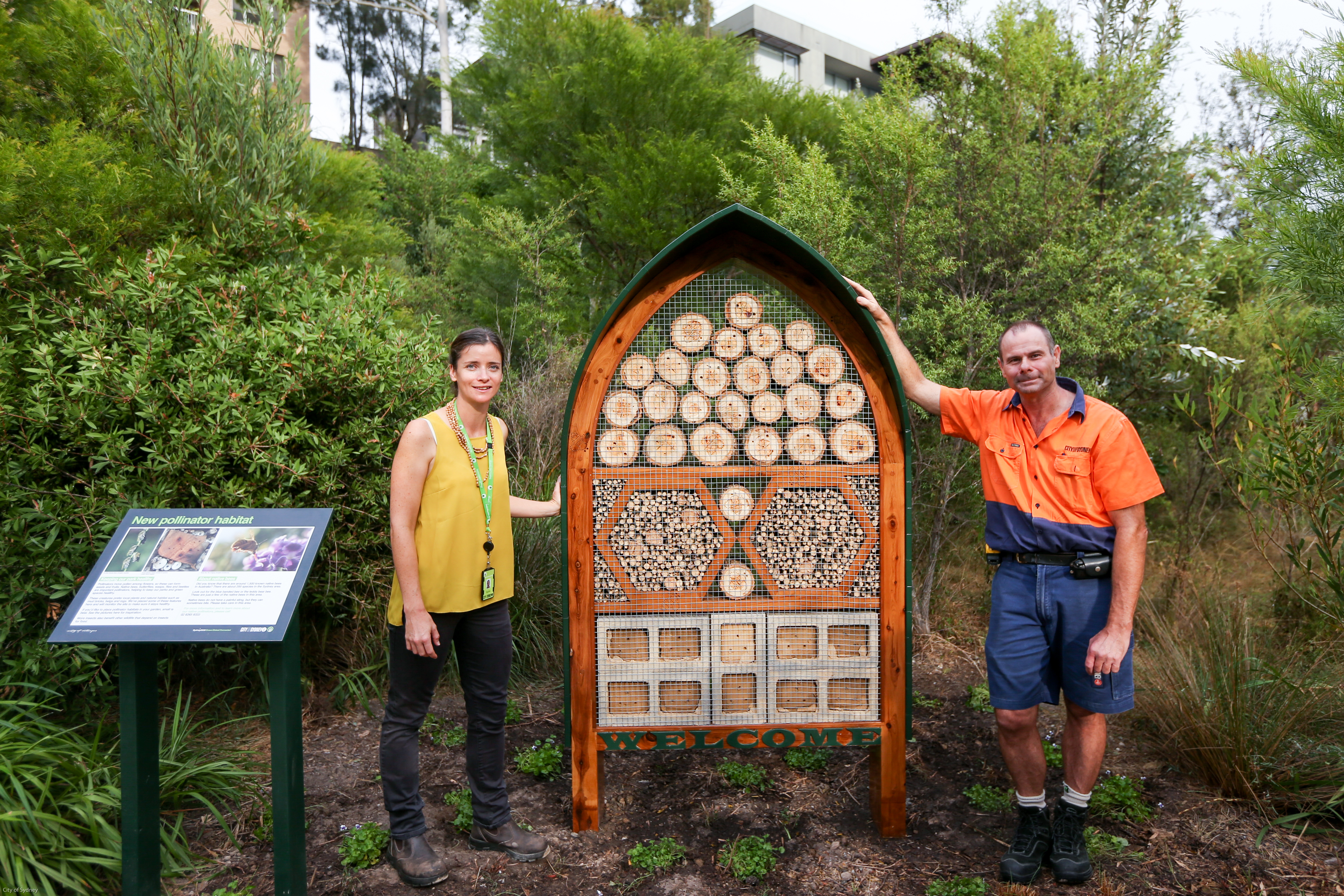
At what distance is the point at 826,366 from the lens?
3.21m

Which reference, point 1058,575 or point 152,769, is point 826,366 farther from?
point 152,769

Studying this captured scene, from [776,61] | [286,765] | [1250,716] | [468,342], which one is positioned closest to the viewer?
[286,765]

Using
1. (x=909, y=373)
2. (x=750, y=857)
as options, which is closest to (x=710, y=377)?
(x=909, y=373)

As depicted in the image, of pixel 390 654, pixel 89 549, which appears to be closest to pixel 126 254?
pixel 89 549

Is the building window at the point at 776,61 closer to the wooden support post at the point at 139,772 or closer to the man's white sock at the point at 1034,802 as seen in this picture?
the man's white sock at the point at 1034,802

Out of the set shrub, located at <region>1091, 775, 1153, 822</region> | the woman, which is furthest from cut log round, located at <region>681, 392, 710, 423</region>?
shrub, located at <region>1091, 775, 1153, 822</region>

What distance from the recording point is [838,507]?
3.20m

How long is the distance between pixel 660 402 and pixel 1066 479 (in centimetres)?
156

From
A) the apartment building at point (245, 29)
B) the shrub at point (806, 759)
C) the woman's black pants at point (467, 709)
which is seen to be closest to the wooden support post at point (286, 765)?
the woman's black pants at point (467, 709)

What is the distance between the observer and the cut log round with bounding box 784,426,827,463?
3189 mm

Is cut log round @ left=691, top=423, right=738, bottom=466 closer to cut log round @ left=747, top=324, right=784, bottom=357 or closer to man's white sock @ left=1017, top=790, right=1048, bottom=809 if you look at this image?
cut log round @ left=747, top=324, right=784, bottom=357

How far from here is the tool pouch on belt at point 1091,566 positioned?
2.71 metres

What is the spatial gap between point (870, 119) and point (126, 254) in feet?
14.6

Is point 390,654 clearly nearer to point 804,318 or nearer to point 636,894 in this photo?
point 636,894
